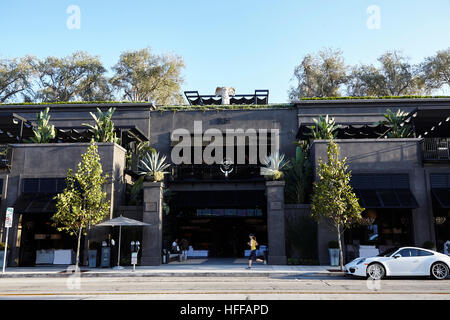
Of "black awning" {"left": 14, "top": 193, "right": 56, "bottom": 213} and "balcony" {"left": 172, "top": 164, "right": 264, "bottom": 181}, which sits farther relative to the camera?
"balcony" {"left": 172, "top": 164, "right": 264, "bottom": 181}

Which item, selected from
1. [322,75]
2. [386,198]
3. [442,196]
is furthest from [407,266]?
[322,75]

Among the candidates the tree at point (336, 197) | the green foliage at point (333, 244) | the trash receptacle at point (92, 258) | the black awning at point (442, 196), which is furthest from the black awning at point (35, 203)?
the black awning at point (442, 196)

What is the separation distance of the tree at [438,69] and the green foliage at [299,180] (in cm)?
3168

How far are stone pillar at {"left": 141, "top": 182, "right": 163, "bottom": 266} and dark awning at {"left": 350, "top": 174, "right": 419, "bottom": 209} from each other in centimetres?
1131

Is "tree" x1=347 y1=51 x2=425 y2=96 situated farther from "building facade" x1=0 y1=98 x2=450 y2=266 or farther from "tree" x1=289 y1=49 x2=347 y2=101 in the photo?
"building facade" x1=0 y1=98 x2=450 y2=266

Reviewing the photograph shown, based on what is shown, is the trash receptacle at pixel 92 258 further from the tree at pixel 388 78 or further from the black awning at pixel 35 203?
the tree at pixel 388 78

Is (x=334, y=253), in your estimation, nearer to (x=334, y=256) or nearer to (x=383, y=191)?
(x=334, y=256)

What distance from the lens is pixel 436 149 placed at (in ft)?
74.6

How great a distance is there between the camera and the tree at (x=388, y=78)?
158 feet

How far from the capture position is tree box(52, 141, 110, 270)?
19.8 m

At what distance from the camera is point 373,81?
48625 millimetres

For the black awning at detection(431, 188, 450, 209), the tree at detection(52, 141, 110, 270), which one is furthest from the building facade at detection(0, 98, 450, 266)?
the tree at detection(52, 141, 110, 270)

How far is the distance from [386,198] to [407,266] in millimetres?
6861
